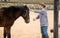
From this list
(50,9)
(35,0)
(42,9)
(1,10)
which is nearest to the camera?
(42,9)

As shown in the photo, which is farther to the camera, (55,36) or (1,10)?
(1,10)

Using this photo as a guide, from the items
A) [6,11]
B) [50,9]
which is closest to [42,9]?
[6,11]

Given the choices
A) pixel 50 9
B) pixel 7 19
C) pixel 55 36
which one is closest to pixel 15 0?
pixel 50 9

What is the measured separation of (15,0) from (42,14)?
1704 centimetres

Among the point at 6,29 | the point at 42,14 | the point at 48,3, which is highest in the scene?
the point at 48,3

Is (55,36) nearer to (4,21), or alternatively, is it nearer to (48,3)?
(4,21)

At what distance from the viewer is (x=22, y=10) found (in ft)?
19.7

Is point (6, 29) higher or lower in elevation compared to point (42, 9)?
lower

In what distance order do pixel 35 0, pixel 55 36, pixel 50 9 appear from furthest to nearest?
pixel 35 0, pixel 50 9, pixel 55 36

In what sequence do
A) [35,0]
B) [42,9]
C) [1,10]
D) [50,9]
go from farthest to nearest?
[35,0], [50,9], [1,10], [42,9]

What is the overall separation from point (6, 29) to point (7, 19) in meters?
0.31

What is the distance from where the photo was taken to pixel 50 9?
21047mm

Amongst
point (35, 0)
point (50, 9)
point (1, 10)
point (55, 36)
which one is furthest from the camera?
point (35, 0)

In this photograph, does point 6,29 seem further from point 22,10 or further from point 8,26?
point 22,10
